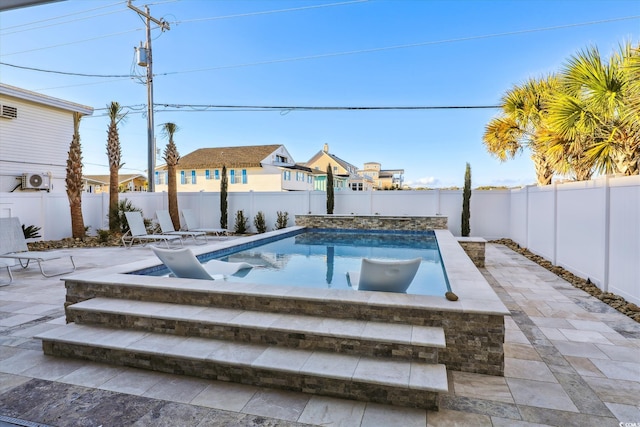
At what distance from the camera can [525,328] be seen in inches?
161

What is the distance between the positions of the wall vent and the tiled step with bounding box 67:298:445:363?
12979 millimetres

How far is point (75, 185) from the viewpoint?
1147 centimetres

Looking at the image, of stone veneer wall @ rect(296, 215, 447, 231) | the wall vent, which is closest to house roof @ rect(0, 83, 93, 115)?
the wall vent

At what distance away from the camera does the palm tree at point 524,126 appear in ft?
34.9

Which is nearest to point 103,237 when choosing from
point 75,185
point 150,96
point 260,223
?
point 75,185

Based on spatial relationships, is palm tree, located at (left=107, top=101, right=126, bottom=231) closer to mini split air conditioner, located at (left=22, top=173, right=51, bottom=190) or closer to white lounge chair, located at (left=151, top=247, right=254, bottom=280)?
mini split air conditioner, located at (left=22, top=173, right=51, bottom=190)

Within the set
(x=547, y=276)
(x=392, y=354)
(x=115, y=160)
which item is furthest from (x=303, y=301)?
(x=115, y=160)

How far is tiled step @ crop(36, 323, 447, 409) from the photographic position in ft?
8.52

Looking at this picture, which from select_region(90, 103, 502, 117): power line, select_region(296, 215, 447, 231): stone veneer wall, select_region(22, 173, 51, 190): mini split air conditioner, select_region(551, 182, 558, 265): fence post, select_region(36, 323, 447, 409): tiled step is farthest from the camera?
select_region(90, 103, 502, 117): power line

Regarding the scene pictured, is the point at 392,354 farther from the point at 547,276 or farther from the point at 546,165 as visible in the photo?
→ the point at 546,165

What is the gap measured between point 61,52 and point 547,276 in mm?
22013

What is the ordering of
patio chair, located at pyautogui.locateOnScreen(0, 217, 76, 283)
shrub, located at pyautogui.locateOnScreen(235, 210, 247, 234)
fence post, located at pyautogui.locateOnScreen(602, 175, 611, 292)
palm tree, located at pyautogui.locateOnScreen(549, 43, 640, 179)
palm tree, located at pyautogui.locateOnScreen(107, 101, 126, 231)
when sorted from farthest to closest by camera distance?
shrub, located at pyautogui.locateOnScreen(235, 210, 247, 234), palm tree, located at pyautogui.locateOnScreen(107, 101, 126, 231), patio chair, located at pyautogui.locateOnScreen(0, 217, 76, 283), palm tree, located at pyautogui.locateOnScreen(549, 43, 640, 179), fence post, located at pyautogui.locateOnScreen(602, 175, 611, 292)

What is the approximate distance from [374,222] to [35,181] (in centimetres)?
1267

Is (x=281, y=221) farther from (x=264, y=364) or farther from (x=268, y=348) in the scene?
(x=264, y=364)
